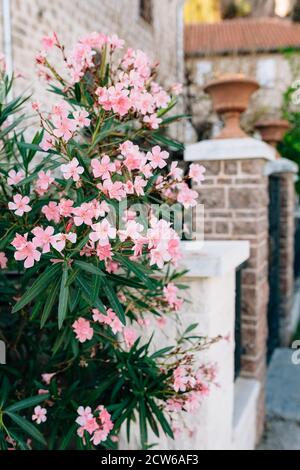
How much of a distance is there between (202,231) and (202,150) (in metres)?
0.56

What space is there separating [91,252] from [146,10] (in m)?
9.10

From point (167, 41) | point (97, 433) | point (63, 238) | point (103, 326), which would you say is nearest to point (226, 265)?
point (103, 326)

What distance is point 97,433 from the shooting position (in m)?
2.03

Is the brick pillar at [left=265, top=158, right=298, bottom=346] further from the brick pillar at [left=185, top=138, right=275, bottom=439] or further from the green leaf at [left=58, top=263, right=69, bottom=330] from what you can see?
the green leaf at [left=58, top=263, right=69, bottom=330]

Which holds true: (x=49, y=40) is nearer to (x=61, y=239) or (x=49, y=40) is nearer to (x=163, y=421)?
(x=61, y=239)

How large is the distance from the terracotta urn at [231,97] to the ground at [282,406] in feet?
7.66

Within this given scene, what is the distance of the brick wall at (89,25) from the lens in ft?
18.0

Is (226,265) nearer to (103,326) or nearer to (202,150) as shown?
(103,326)

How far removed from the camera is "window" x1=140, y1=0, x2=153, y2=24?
965 cm

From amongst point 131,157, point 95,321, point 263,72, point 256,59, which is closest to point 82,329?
point 95,321

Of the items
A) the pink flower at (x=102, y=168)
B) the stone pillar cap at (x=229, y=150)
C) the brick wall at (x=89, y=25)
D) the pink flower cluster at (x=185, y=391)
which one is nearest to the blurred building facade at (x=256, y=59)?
the brick wall at (x=89, y=25)

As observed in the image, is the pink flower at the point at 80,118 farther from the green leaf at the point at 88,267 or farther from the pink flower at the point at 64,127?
the green leaf at the point at 88,267

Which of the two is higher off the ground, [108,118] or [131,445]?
[108,118]

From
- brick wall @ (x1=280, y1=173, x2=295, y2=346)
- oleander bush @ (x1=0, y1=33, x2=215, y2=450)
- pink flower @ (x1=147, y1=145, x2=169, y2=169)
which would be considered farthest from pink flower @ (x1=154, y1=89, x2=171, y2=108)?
brick wall @ (x1=280, y1=173, x2=295, y2=346)
